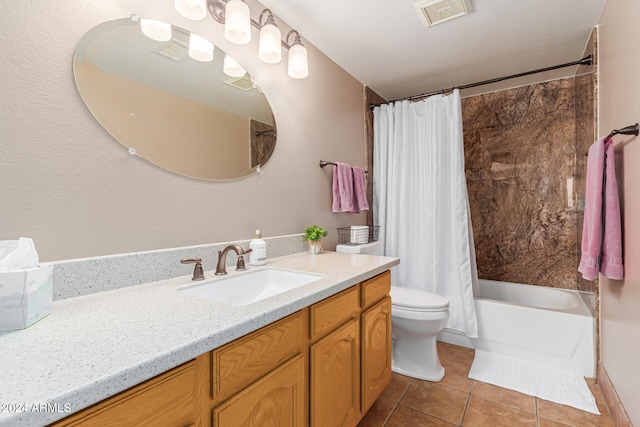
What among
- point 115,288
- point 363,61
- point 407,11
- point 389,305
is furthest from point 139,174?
point 363,61

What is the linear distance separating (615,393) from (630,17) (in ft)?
6.04

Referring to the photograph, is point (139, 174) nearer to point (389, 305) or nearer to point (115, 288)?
point (115, 288)

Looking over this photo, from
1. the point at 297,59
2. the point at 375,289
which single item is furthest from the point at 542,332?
the point at 297,59

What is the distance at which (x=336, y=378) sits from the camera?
1.13 metres

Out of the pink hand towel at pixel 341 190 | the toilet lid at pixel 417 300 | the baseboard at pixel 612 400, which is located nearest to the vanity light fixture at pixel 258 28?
the pink hand towel at pixel 341 190

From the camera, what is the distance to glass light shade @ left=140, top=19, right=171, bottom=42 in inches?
45.3

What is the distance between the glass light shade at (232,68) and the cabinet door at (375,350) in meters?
1.34

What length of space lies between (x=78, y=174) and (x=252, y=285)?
0.76 m

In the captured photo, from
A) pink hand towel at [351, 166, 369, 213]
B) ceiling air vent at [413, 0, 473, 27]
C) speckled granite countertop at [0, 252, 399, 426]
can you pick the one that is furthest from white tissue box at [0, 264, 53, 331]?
ceiling air vent at [413, 0, 473, 27]

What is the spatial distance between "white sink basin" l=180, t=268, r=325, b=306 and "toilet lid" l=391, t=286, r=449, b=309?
0.86 m

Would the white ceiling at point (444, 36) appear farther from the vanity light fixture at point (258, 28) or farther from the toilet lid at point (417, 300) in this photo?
the toilet lid at point (417, 300)

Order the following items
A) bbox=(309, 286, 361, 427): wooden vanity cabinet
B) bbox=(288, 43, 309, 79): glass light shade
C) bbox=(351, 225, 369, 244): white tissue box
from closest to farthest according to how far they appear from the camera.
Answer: bbox=(309, 286, 361, 427): wooden vanity cabinet, bbox=(288, 43, 309, 79): glass light shade, bbox=(351, 225, 369, 244): white tissue box

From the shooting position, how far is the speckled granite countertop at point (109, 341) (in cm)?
44

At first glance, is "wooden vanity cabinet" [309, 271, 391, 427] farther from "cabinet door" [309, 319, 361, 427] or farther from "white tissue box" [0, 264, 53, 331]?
"white tissue box" [0, 264, 53, 331]
